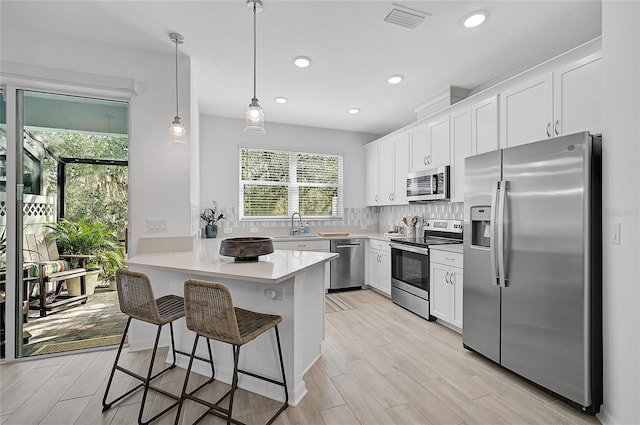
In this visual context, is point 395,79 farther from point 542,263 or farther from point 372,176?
point 542,263

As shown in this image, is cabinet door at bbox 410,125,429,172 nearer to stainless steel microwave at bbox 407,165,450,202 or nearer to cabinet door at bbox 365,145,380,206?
stainless steel microwave at bbox 407,165,450,202

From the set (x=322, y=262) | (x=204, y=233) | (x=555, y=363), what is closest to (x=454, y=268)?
(x=555, y=363)

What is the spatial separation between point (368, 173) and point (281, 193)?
160 centimetres

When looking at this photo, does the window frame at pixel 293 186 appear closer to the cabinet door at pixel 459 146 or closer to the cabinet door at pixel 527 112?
the cabinet door at pixel 459 146

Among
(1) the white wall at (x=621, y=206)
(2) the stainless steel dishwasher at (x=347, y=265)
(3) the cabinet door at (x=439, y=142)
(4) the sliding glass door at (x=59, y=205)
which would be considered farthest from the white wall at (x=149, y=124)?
(1) the white wall at (x=621, y=206)

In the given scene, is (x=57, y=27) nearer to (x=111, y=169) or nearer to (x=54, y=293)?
(x=111, y=169)

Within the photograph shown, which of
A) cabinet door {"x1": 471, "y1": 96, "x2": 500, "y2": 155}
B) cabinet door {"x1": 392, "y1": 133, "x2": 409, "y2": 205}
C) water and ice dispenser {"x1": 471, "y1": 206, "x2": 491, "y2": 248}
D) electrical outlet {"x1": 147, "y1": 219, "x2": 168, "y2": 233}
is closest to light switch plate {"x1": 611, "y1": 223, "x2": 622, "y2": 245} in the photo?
water and ice dispenser {"x1": 471, "y1": 206, "x2": 491, "y2": 248}

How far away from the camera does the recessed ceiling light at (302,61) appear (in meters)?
2.89

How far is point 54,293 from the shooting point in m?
2.93

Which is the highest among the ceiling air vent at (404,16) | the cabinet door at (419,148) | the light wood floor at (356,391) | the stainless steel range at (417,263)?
the ceiling air vent at (404,16)

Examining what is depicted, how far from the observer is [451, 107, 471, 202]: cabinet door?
11.0 feet

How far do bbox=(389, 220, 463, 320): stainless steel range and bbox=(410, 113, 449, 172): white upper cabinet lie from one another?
2.66 feet

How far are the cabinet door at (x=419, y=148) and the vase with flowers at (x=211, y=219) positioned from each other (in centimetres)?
289

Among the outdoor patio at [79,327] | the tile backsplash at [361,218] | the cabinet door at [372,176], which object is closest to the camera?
the outdoor patio at [79,327]
